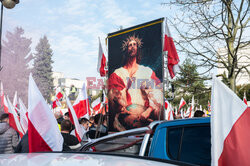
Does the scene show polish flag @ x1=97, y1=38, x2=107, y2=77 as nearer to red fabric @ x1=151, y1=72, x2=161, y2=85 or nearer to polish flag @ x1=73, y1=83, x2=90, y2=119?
polish flag @ x1=73, y1=83, x2=90, y2=119

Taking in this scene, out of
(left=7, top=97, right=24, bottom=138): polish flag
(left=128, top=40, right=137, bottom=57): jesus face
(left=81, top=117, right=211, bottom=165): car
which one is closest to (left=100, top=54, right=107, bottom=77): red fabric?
(left=128, top=40, right=137, bottom=57): jesus face

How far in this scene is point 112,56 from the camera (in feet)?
32.6

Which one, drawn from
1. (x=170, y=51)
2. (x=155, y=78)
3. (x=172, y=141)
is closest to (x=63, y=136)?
(x=172, y=141)

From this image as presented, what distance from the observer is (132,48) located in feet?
30.4

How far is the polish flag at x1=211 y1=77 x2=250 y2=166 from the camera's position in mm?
2258

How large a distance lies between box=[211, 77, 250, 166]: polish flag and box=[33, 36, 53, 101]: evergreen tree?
210 feet

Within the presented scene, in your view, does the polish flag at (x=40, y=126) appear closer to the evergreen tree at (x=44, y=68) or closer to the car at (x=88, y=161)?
the car at (x=88, y=161)

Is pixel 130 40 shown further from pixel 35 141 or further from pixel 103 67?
pixel 35 141

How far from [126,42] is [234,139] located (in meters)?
7.50

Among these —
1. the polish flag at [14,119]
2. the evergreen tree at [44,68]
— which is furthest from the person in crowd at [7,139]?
the evergreen tree at [44,68]

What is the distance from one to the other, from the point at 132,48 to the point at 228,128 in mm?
7132

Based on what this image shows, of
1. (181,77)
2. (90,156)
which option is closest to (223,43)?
(181,77)

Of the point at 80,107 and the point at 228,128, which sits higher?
the point at 228,128

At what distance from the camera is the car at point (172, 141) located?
2875mm
